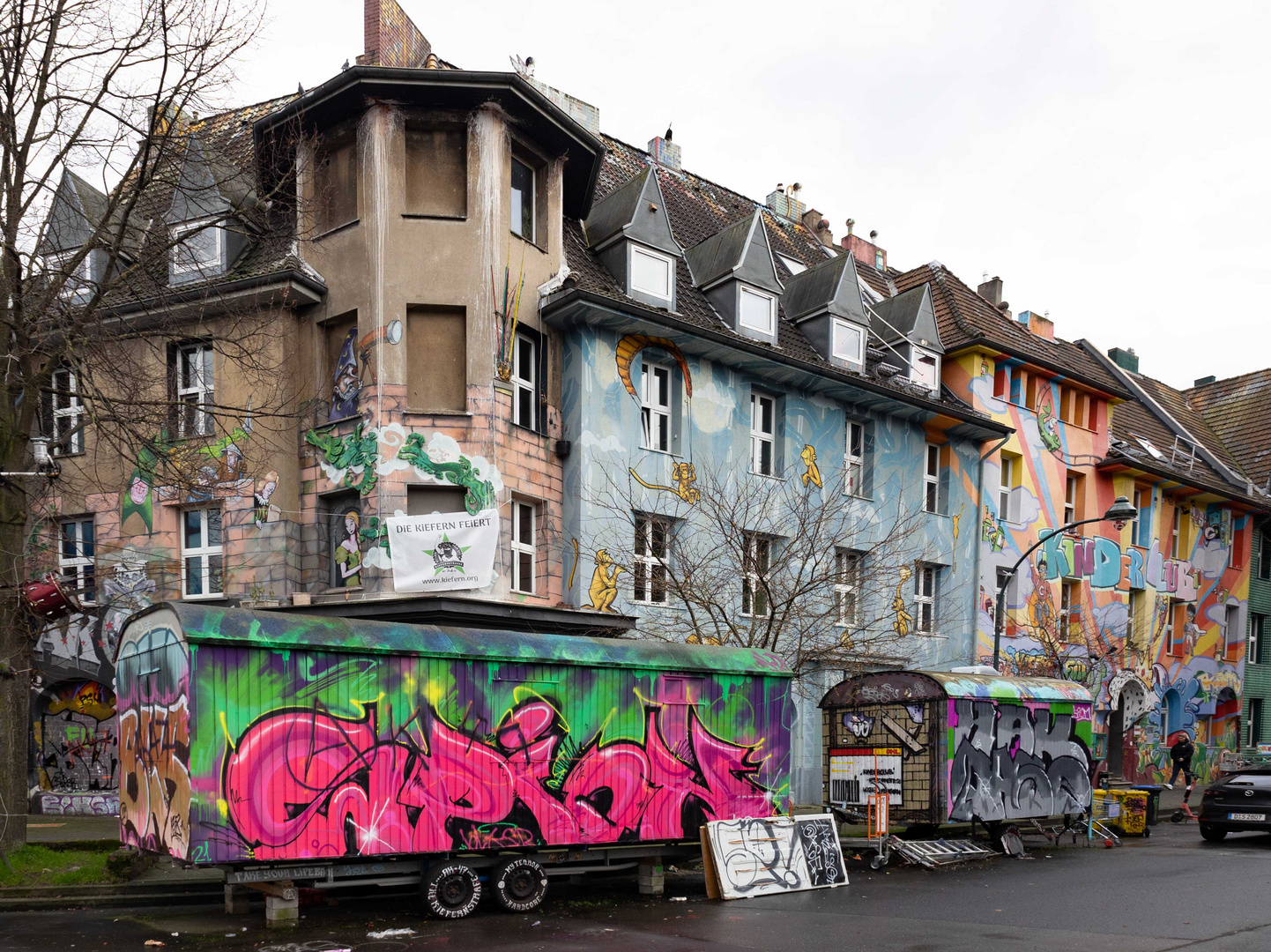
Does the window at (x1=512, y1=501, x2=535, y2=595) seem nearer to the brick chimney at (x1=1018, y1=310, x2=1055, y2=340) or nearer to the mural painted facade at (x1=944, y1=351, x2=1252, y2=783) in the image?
the mural painted facade at (x1=944, y1=351, x2=1252, y2=783)

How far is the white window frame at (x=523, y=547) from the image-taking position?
20.1 metres

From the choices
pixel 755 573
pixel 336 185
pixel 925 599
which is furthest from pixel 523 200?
pixel 925 599

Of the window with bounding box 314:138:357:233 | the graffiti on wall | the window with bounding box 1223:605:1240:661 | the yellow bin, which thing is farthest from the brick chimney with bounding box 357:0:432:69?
the window with bounding box 1223:605:1240:661

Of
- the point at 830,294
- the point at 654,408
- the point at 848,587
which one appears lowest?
the point at 848,587

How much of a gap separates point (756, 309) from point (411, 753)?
15.2m

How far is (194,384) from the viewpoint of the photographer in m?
21.2

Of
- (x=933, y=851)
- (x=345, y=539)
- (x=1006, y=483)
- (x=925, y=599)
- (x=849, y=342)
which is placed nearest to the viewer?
(x=933, y=851)

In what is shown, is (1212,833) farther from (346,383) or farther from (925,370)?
(346,383)

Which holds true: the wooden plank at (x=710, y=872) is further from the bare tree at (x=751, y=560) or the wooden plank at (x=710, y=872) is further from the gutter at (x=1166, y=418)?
the gutter at (x=1166, y=418)

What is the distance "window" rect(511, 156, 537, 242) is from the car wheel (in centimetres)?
1524

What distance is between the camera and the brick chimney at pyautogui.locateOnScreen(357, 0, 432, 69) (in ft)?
74.9

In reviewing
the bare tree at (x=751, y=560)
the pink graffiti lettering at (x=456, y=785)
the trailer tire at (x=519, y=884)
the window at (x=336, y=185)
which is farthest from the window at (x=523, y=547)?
the trailer tire at (x=519, y=884)

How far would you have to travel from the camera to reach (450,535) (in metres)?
18.6

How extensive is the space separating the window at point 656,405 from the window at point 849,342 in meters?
5.28
